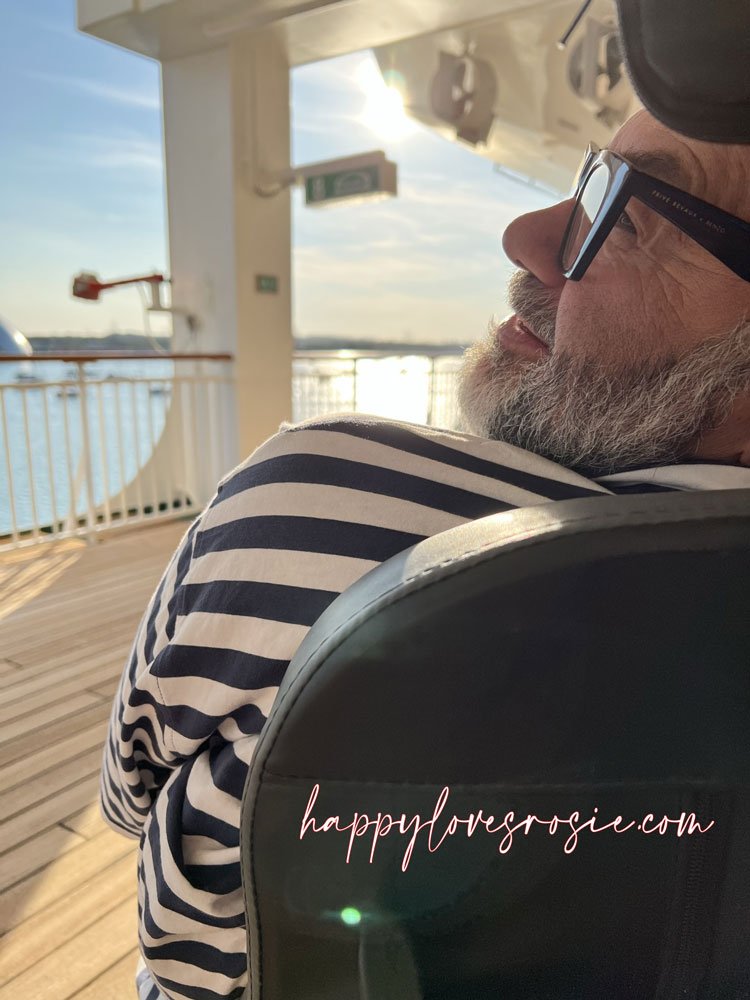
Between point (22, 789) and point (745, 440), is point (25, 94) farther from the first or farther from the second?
point (745, 440)

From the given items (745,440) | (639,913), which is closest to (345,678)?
(639,913)

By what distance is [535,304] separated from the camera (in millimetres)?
762

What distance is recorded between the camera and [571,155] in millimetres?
6199

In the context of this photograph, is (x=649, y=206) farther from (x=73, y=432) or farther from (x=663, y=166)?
(x=73, y=432)

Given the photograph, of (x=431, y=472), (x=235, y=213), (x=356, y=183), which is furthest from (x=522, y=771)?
(x=235, y=213)

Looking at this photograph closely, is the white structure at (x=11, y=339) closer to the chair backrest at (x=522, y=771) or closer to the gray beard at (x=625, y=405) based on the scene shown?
the gray beard at (x=625, y=405)

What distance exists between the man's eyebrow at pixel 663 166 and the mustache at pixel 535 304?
15 centimetres

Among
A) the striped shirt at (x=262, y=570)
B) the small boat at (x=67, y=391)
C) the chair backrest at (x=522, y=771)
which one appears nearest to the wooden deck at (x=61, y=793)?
the striped shirt at (x=262, y=570)

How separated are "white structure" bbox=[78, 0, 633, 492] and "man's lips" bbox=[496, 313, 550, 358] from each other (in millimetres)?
3536

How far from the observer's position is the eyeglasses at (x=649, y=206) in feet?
1.98

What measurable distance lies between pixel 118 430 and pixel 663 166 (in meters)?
3.55

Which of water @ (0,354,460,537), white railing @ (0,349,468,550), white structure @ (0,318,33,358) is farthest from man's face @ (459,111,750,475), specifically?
white structure @ (0,318,33,358)

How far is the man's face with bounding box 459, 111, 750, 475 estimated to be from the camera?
0.62 meters

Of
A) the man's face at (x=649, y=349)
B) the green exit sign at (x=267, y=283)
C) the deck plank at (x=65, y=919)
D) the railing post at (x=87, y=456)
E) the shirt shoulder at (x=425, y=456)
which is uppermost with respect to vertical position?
the green exit sign at (x=267, y=283)
